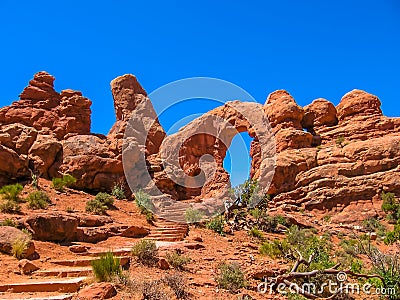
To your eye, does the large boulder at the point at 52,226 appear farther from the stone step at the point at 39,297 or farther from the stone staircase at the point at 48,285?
the stone step at the point at 39,297

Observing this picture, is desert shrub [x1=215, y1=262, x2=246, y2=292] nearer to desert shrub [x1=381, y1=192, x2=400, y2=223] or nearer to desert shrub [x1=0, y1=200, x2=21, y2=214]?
desert shrub [x1=0, y1=200, x2=21, y2=214]

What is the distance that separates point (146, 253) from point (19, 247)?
10.0 feet

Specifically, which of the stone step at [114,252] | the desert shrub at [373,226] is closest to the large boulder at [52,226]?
Answer: the stone step at [114,252]

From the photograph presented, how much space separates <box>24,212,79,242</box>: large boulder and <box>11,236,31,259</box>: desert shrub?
1295mm

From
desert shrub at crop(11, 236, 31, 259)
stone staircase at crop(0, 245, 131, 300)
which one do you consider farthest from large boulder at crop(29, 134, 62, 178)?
stone staircase at crop(0, 245, 131, 300)

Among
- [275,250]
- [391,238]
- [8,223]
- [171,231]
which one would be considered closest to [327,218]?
[391,238]

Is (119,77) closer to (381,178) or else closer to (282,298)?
(381,178)

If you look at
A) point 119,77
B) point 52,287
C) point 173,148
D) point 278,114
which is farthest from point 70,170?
point 278,114

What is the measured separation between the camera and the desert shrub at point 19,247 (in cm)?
782

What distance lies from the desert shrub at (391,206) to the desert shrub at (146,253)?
59.0 ft

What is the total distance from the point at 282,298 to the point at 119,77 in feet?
80.3

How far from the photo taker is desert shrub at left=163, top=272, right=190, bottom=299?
630 centimetres

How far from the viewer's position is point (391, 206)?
68.7 feet

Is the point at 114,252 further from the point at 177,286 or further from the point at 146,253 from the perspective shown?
the point at 177,286
